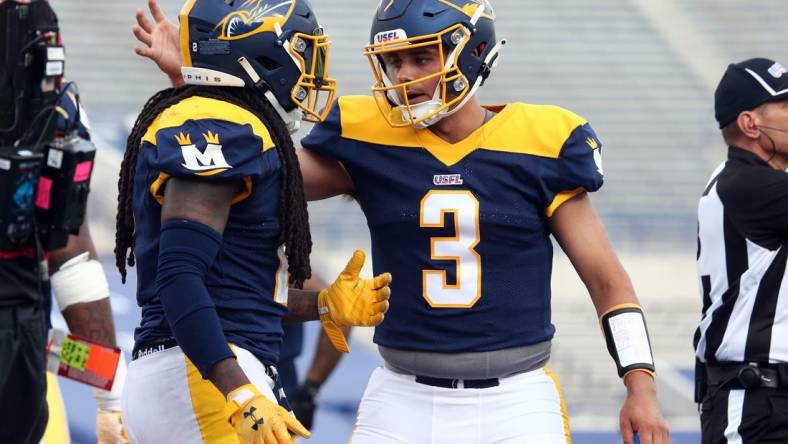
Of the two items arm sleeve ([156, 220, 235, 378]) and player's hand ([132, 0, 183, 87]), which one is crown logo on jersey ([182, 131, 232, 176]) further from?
player's hand ([132, 0, 183, 87])

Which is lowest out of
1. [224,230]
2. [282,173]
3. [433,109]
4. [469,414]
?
[469,414]

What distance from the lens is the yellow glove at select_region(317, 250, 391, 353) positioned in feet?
10.9

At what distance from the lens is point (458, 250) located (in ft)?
11.7

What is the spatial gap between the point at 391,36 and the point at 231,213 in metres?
0.77

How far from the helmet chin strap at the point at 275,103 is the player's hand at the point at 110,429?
141cm

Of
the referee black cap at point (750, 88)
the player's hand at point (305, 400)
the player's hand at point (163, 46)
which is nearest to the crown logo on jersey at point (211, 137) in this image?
the player's hand at point (163, 46)

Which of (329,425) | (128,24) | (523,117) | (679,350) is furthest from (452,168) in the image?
(128,24)

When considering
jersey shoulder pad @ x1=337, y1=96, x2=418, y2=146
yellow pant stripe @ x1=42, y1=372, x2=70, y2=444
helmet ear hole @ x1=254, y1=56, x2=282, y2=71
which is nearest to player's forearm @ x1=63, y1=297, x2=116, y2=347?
yellow pant stripe @ x1=42, y1=372, x2=70, y2=444

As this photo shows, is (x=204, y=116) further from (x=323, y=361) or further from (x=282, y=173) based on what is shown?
(x=323, y=361)

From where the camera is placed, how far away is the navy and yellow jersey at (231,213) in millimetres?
3006

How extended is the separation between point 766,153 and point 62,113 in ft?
7.21

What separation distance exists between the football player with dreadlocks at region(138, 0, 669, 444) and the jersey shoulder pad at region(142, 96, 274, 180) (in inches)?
19.6

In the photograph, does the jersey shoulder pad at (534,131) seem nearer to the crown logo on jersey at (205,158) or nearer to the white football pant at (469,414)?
the white football pant at (469,414)

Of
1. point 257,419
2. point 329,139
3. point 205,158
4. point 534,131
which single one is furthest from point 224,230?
point 534,131
